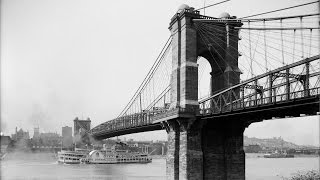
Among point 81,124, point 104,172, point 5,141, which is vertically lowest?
point 104,172

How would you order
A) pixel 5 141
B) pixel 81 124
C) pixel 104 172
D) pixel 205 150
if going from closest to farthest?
pixel 205 150
pixel 5 141
pixel 104 172
pixel 81 124

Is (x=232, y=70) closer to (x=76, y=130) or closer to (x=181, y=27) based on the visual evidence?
(x=181, y=27)

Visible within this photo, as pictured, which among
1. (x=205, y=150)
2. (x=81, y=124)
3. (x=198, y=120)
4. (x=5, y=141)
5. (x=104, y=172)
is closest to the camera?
(x=198, y=120)

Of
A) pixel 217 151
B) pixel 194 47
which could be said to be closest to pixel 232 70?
pixel 194 47

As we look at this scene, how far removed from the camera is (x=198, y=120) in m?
38.7

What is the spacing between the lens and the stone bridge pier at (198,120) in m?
38.6

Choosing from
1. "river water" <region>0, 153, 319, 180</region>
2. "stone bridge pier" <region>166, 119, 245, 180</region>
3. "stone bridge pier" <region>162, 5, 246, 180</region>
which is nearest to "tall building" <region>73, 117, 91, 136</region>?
"river water" <region>0, 153, 319, 180</region>

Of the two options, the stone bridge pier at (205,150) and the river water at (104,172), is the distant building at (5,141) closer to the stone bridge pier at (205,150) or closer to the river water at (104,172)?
the river water at (104,172)

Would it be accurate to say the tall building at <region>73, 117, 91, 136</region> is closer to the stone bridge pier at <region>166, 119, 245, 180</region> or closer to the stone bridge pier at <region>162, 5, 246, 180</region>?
the stone bridge pier at <region>162, 5, 246, 180</region>

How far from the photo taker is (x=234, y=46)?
43344mm

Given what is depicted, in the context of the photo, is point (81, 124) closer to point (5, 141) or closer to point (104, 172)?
point (104, 172)

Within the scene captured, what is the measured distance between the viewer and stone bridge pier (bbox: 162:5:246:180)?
3859 cm

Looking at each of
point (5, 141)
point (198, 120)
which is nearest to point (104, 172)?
point (5, 141)

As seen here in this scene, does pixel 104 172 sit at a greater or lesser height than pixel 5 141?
lesser
